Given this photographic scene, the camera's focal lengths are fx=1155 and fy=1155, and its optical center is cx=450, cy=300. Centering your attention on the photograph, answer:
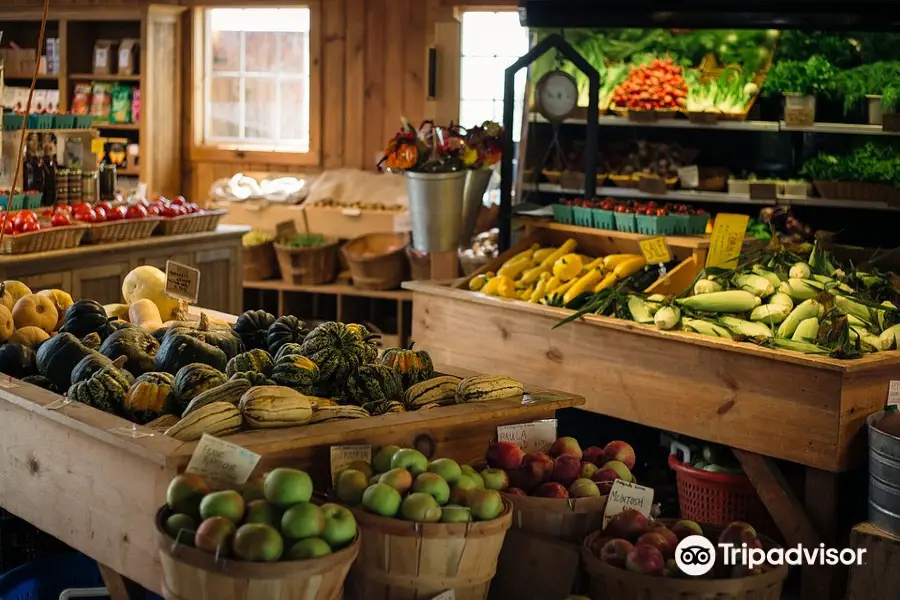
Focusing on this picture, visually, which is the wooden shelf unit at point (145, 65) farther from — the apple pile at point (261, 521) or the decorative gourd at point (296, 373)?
the apple pile at point (261, 521)

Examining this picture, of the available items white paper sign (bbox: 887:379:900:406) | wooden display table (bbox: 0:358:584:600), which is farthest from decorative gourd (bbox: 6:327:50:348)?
white paper sign (bbox: 887:379:900:406)

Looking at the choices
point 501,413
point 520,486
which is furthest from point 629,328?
point 520,486

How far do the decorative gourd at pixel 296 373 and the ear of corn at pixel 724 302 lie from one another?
74.3 inches

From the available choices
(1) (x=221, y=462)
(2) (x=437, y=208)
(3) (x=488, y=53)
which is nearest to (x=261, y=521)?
(1) (x=221, y=462)

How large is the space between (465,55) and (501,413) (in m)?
5.35

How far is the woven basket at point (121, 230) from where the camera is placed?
5938mm

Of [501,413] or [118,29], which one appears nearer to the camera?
[501,413]

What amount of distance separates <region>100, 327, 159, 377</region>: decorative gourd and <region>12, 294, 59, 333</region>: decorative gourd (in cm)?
56

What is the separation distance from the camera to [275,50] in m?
8.42

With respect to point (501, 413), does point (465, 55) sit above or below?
above

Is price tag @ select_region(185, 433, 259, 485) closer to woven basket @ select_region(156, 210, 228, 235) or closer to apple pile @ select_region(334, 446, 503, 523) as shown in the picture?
apple pile @ select_region(334, 446, 503, 523)

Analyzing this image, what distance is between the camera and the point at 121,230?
19.9 ft

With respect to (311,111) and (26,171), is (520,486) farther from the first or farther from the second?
(311,111)

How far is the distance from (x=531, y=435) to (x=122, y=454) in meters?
0.97
